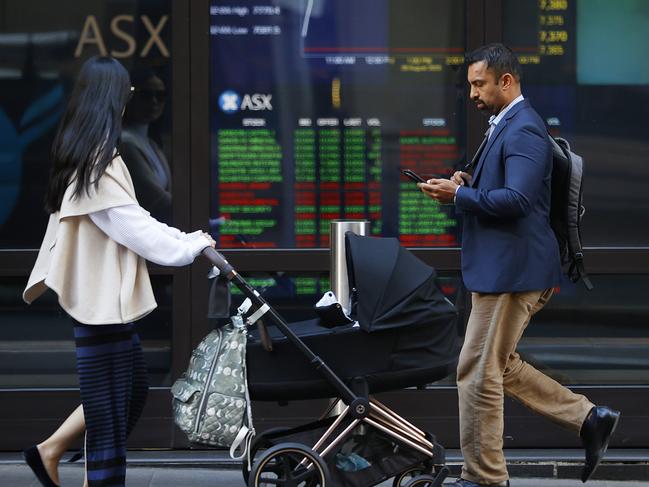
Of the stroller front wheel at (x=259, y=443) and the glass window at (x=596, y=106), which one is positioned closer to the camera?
the stroller front wheel at (x=259, y=443)

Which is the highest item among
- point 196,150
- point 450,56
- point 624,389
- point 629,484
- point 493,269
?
point 450,56

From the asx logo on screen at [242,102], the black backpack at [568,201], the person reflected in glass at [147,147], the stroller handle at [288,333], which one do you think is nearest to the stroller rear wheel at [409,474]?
the stroller handle at [288,333]

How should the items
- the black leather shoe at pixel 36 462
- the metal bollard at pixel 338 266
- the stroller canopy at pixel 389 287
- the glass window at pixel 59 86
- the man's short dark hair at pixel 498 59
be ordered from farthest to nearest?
the glass window at pixel 59 86, the metal bollard at pixel 338 266, the man's short dark hair at pixel 498 59, the black leather shoe at pixel 36 462, the stroller canopy at pixel 389 287

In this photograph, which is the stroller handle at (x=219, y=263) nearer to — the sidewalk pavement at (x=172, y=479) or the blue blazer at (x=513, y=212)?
the blue blazer at (x=513, y=212)

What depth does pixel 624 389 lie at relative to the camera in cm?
667

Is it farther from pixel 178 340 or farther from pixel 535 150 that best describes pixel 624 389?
pixel 178 340

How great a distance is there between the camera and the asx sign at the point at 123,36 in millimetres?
6676

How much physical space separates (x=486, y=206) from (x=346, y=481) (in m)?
1.25

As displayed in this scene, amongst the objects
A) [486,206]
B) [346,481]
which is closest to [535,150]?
[486,206]

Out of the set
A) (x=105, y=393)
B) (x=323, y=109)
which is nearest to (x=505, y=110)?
(x=323, y=109)

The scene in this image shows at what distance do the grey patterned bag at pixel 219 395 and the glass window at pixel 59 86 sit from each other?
5.33 ft

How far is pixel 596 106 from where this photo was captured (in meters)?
6.76

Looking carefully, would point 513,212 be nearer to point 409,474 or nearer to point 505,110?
point 505,110

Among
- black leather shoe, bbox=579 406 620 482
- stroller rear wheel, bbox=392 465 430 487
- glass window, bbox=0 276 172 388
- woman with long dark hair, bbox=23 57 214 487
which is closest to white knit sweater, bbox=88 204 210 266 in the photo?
woman with long dark hair, bbox=23 57 214 487
